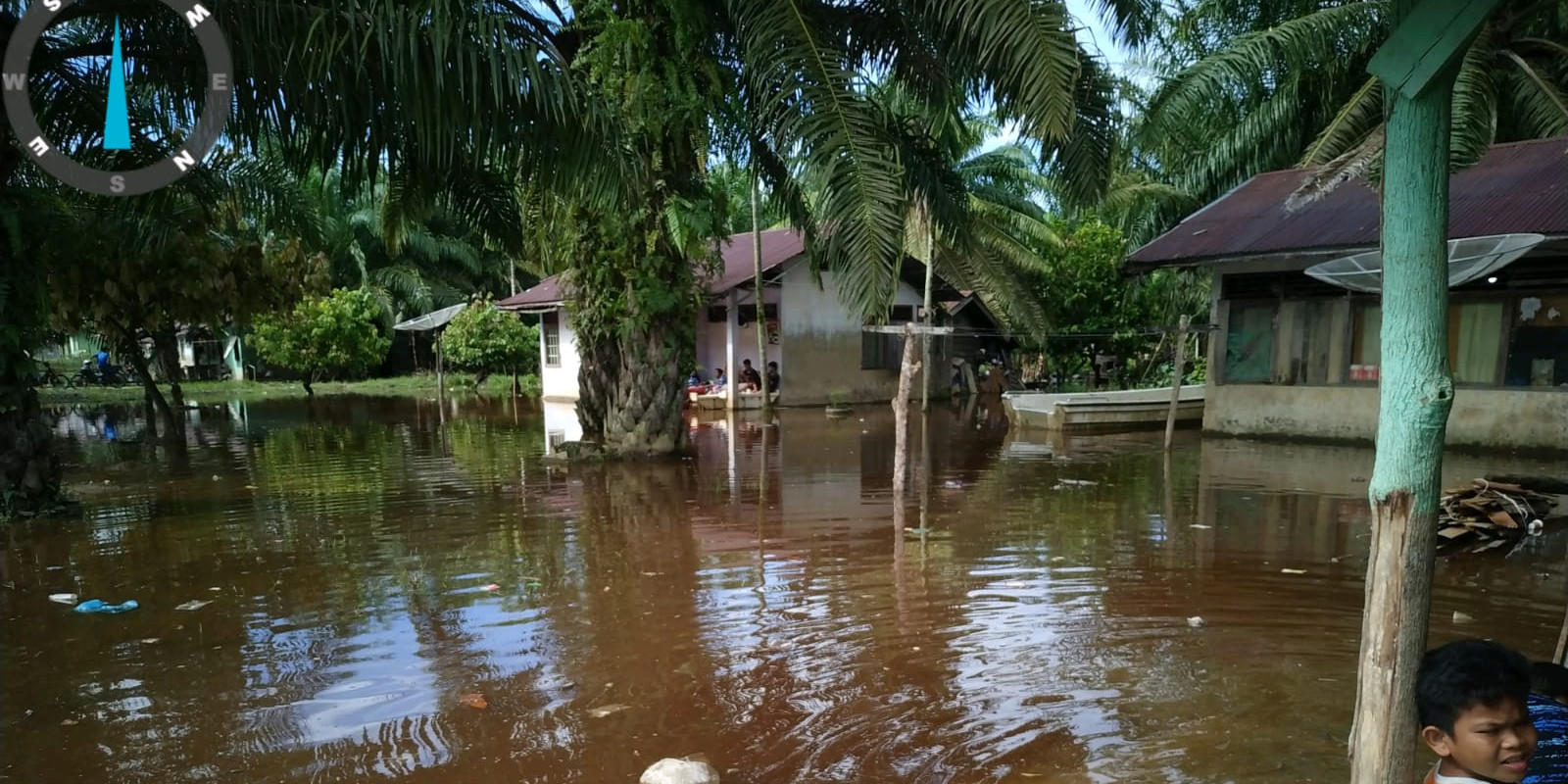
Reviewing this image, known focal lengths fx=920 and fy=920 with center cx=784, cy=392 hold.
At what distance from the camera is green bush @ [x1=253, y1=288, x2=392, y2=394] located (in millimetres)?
26125

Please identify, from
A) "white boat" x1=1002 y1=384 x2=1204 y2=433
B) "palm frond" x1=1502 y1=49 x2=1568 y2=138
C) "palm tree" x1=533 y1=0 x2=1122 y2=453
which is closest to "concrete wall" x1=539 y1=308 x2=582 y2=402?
"palm tree" x1=533 y1=0 x2=1122 y2=453

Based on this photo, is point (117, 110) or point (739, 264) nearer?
point (117, 110)

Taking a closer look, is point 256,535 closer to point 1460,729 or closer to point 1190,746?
point 1190,746

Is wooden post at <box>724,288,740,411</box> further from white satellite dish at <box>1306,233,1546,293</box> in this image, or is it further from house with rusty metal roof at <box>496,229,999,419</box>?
white satellite dish at <box>1306,233,1546,293</box>

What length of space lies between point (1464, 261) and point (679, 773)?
9.66m

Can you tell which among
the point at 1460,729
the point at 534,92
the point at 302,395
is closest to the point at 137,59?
the point at 534,92

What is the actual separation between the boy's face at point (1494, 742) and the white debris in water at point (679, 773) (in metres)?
2.29

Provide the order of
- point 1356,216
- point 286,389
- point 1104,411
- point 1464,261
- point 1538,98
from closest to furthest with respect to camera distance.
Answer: point 1464,261 < point 1356,216 < point 1538,98 < point 1104,411 < point 286,389

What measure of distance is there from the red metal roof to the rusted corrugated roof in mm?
7087

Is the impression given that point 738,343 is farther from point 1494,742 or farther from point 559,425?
point 1494,742

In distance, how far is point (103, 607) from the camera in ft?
18.1

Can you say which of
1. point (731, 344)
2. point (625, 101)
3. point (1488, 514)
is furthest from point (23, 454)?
point (731, 344)

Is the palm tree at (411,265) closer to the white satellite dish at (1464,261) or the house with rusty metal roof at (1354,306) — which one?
the house with rusty metal roof at (1354,306)

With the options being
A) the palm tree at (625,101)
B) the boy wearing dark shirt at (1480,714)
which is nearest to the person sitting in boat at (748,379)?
the palm tree at (625,101)
